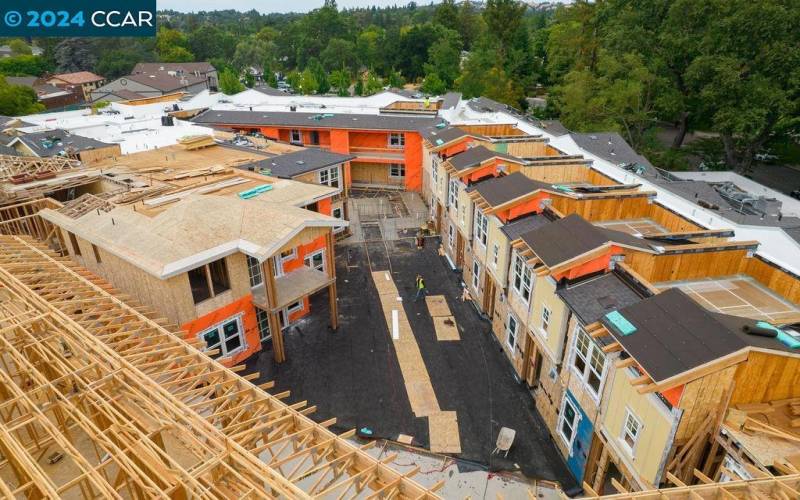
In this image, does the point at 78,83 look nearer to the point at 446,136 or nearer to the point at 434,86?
the point at 434,86

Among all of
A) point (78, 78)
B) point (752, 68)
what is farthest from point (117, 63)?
point (752, 68)

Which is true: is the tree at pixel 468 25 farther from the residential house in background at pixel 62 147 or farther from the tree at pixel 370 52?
the residential house in background at pixel 62 147

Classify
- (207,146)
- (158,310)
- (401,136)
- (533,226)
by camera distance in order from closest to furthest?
(158,310) < (533,226) < (207,146) < (401,136)

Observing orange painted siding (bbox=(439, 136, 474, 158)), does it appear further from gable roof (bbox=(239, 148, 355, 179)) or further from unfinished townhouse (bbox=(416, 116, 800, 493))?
gable roof (bbox=(239, 148, 355, 179))

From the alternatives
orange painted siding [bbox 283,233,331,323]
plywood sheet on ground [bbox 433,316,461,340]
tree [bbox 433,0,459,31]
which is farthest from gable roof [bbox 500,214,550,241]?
tree [bbox 433,0,459,31]

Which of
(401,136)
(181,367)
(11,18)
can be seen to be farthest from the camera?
(11,18)

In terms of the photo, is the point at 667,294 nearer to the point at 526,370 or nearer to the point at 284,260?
the point at 526,370

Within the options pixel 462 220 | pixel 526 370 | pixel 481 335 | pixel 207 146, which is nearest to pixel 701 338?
pixel 526 370
